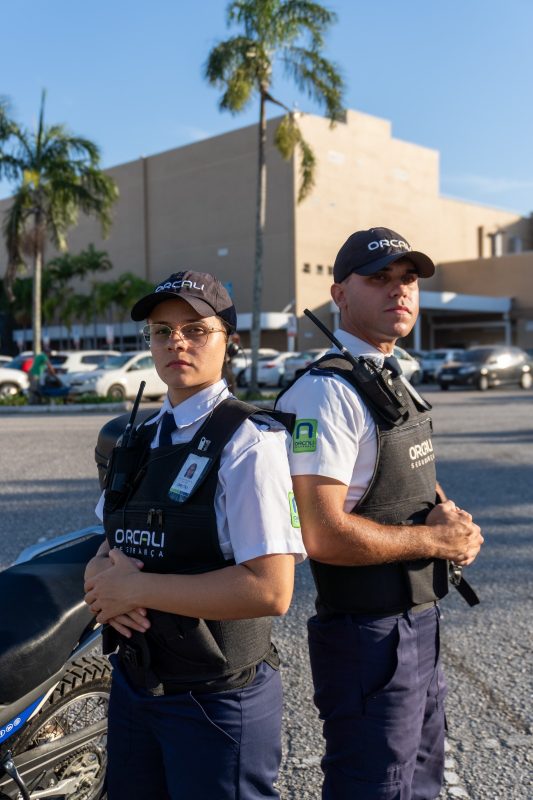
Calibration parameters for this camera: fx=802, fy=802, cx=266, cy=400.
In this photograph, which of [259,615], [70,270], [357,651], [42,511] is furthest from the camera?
[70,270]

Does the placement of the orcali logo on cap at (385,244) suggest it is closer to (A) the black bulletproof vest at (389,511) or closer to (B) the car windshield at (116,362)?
(A) the black bulletproof vest at (389,511)

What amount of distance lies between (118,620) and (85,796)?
1.14 m

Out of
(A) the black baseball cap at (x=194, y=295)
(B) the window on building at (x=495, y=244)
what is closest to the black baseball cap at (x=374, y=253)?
(A) the black baseball cap at (x=194, y=295)

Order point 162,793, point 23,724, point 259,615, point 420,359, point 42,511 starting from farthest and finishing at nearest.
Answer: point 420,359, point 42,511, point 23,724, point 162,793, point 259,615

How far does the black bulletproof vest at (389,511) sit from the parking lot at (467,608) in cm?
120

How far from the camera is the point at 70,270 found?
53.2 metres

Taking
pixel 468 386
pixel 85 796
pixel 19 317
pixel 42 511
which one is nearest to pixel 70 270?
pixel 19 317

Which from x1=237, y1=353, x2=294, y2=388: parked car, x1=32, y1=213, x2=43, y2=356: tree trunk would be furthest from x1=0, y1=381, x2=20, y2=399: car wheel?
x1=237, y1=353, x2=294, y2=388: parked car

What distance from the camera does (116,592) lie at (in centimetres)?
187

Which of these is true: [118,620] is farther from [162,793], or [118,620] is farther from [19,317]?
[19,317]

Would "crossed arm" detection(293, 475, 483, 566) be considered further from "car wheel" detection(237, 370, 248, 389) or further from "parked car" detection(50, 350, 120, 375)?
"car wheel" detection(237, 370, 248, 389)

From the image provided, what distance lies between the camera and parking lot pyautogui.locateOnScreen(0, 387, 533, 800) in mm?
3199

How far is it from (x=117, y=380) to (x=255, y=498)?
22.2 m

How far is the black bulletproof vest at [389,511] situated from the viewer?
2.19 meters
